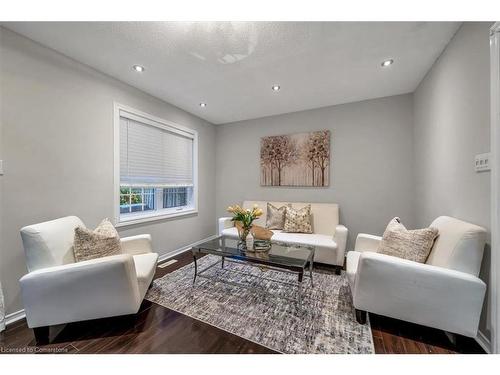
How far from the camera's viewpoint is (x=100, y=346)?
1.33 meters


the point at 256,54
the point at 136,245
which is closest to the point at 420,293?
the point at 256,54

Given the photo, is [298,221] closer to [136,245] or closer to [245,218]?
[245,218]

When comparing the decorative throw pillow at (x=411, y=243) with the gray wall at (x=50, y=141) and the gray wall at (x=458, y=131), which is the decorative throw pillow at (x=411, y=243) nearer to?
the gray wall at (x=458, y=131)

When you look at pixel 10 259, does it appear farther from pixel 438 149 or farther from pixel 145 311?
pixel 438 149

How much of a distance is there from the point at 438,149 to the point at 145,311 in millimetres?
3252

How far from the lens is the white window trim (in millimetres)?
2367

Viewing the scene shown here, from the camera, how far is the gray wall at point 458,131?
1343 mm

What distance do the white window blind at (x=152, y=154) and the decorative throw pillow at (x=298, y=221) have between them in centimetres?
187

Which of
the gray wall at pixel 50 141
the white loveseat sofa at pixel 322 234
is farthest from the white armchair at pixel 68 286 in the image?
the white loveseat sofa at pixel 322 234

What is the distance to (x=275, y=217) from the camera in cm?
317

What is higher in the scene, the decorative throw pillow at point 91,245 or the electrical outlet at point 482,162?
the electrical outlet at point 482,162

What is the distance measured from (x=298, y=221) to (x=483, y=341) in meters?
1.90

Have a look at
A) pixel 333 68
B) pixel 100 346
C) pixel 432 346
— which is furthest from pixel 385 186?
pixel 100 346

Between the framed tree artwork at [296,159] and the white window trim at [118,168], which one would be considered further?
the framed tree artwork at [296,159]
